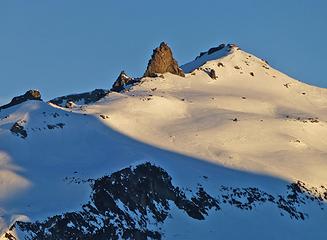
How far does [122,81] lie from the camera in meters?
145

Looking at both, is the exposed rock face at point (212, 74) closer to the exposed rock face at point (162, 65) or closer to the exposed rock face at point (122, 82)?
the exposed rock face at point (162, 65)

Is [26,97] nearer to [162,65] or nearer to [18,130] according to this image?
[18,130]

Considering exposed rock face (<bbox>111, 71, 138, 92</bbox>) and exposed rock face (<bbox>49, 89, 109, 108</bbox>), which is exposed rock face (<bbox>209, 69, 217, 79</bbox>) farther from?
exposed rock face (<bbox>49, 89, 109, 108</bbox>)

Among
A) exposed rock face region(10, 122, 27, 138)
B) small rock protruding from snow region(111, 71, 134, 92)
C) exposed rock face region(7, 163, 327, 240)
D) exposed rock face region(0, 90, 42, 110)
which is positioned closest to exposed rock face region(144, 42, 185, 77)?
small rock protruding from snow region(111, 71, 134, 92)

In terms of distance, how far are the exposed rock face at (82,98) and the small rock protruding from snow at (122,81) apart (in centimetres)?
337

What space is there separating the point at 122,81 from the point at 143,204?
55097mm

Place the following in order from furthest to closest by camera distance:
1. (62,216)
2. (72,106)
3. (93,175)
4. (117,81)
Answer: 1. (117,81)
2. (72,106)
3. (93,175)
4. (62,216)

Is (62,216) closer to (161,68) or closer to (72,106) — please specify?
(72,106)

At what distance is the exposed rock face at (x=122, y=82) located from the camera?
461 feet

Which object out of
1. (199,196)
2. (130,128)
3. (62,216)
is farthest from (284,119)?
(62,216)

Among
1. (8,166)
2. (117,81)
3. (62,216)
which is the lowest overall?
(62,216)

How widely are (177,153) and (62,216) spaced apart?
90.3 ft

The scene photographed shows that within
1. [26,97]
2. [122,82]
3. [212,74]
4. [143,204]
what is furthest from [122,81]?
[143,204]

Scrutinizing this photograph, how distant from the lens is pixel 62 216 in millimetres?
81938
